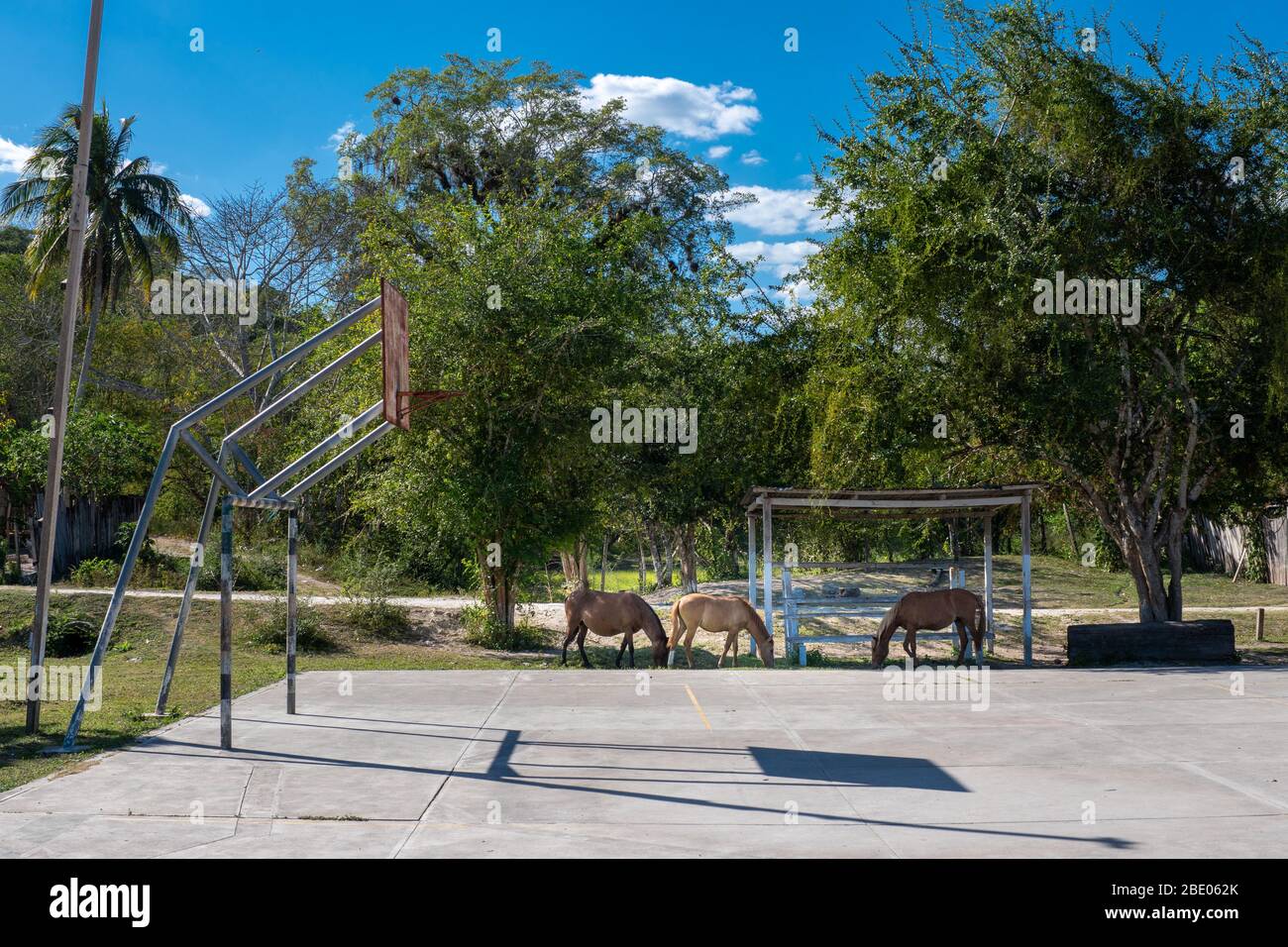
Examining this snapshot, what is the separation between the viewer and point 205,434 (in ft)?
113

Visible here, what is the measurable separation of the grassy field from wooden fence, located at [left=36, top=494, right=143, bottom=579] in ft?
16.0

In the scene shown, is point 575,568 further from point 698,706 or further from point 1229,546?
point 1229,546

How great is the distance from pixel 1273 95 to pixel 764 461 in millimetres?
13409

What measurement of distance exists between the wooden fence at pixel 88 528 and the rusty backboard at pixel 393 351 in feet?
57.1

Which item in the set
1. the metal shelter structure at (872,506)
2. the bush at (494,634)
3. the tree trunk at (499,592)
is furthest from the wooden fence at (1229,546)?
the tree trunk at (499,592)

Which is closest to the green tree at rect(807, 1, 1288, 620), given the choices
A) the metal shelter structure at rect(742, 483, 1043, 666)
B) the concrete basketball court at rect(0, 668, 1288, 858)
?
the metal shelter structure at rect(742, 483, 1043, 666)

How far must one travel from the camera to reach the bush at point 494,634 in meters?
22.0

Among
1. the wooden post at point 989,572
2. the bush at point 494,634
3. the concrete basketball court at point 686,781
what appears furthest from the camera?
the bush at point 494,634

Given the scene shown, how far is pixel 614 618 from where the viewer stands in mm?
19234

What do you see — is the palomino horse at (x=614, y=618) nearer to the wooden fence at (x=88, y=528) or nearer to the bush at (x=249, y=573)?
the bush at (x=249, y=573)

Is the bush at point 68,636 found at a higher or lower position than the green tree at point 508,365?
lower

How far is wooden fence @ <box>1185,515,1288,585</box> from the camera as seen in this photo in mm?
33344
